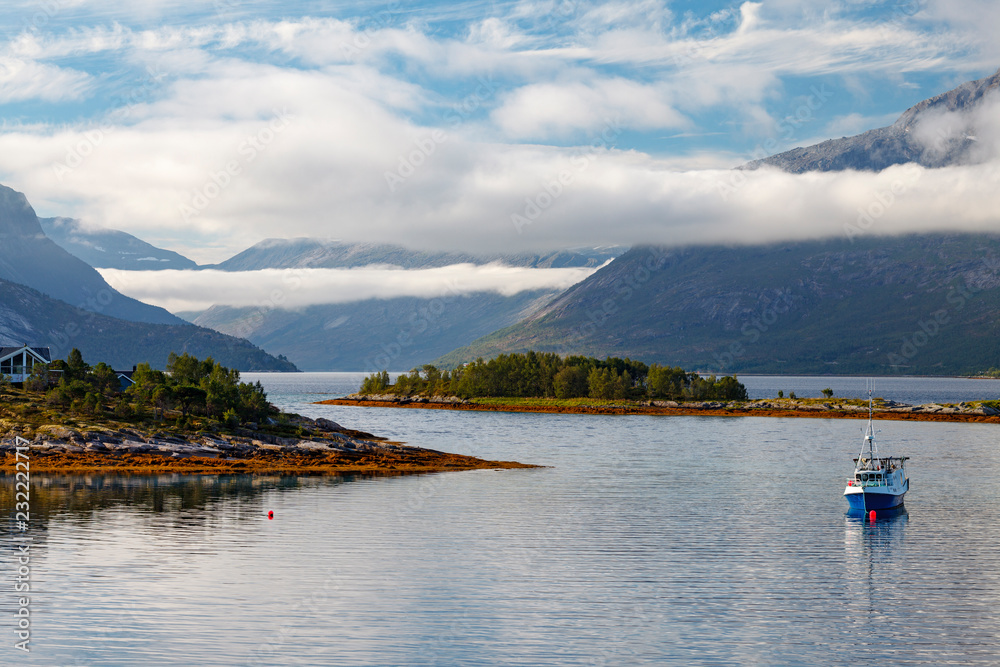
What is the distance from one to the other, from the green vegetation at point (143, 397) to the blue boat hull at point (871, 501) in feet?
239

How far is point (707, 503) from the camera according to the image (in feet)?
247

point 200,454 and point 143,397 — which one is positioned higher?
point 143,397

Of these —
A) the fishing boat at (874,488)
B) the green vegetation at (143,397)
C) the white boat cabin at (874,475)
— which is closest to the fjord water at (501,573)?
the fishing boat at (874,488)

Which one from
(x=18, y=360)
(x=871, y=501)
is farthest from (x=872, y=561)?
(x=18, y=360)

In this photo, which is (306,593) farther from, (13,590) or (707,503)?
(707,503)

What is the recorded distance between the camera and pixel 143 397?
109m

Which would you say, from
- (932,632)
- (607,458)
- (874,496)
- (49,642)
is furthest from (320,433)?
(932,632)

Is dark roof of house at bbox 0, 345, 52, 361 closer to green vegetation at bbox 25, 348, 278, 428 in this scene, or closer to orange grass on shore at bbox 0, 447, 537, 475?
green vegetation at bbox 25, 348, 278, 428

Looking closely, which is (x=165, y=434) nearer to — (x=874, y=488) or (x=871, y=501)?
(x=871, y=501)

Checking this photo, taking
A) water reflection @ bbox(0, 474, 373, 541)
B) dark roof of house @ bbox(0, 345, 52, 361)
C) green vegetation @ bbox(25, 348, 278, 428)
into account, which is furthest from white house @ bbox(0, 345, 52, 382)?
water reflection @ bbox(0, 474, 373, 541)

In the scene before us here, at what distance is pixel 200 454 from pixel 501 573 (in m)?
59.5

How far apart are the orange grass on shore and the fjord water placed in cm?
563

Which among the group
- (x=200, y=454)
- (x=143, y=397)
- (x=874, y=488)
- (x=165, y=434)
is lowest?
(x=200, y=454)

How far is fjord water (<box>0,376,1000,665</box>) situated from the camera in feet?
116
